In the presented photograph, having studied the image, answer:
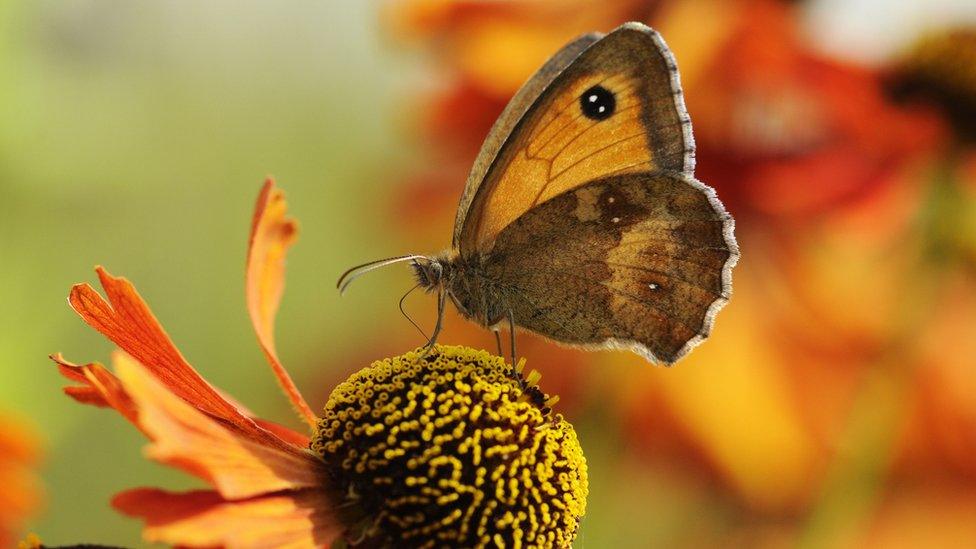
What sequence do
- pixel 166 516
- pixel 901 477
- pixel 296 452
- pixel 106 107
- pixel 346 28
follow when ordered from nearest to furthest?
1. pixel 166 516
2. pixel 296 452
3. pixel 901 477
4. pixel 106 107
5. pixel 346 28

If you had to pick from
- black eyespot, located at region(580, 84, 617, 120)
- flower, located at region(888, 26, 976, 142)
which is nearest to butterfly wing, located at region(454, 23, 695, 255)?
black eyespot, located at region(580, 84, 617, 120)

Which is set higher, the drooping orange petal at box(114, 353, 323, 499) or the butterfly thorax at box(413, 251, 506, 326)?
the butterfly thorax at box(413, 251, 506, 326)

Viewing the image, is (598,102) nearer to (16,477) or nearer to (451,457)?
(451,457)

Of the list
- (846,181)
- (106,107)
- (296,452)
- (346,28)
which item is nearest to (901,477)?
(846,181)

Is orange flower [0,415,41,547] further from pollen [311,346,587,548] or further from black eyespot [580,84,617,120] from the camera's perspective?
black eyespot [580,84,617,120]

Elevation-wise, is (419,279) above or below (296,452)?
above

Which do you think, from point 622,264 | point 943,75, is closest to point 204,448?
point 622,264

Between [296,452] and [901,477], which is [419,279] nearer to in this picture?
[296,452]
